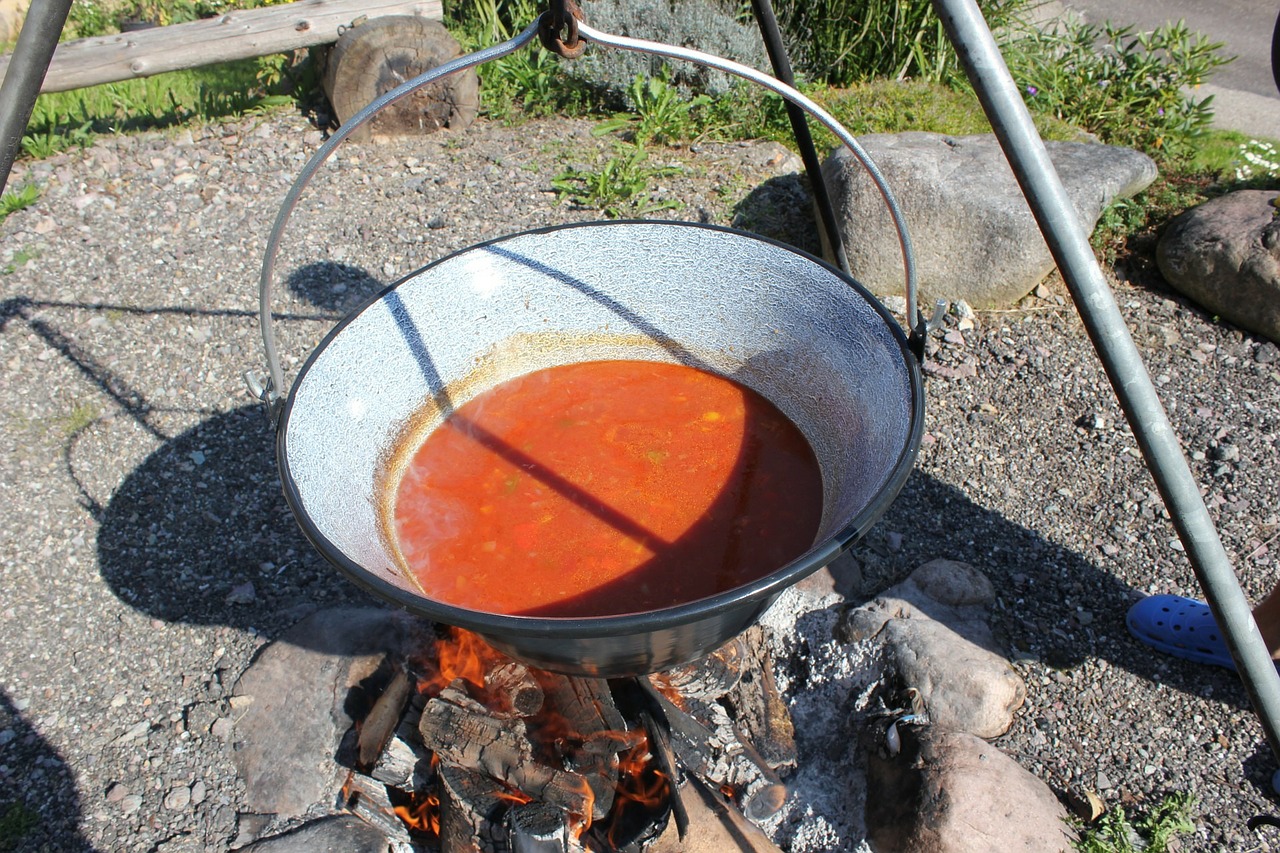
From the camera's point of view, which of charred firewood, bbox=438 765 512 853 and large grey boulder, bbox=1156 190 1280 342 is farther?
large grey boulder, bbox=1156 190 1280 342

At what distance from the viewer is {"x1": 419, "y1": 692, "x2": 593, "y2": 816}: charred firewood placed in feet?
6.70

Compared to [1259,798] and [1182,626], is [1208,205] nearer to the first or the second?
[1182,626]

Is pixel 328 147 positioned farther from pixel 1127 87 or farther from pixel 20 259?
pixel 1127 87

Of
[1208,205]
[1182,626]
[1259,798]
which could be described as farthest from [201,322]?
→ [1208,205]

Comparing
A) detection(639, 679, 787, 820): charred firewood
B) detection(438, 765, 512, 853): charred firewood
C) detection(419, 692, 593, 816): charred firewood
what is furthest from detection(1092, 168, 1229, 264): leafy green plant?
detection(438, 765, 512, 853): charred firewood

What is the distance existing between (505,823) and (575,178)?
3073mm

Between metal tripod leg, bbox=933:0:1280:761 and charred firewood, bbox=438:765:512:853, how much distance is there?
4.83 ft

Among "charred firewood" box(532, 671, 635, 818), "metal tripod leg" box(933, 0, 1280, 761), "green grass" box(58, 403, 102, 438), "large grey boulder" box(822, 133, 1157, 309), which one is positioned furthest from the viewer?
"large grey boulder" box(822, 133, 1157, 309)

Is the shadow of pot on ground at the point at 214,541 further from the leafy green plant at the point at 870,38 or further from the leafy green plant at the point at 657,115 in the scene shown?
the leafy green plant at the point at 870,38

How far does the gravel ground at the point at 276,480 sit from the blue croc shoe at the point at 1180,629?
50mm

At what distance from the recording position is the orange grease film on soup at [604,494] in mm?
1776

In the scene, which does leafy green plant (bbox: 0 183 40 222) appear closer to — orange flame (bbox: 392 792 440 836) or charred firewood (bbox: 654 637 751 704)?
orange flame (bbox: 392 792 440 836)

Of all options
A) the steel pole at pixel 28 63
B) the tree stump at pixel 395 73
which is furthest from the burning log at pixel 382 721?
the tree stump at pixel 395 73

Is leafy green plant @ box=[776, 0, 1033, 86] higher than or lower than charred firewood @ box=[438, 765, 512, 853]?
higher
